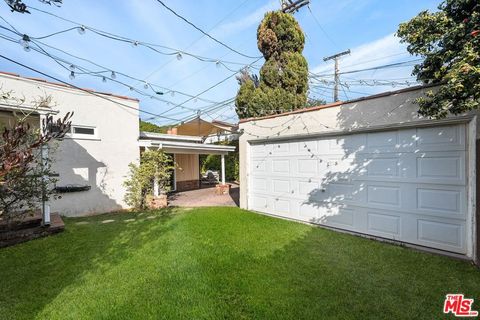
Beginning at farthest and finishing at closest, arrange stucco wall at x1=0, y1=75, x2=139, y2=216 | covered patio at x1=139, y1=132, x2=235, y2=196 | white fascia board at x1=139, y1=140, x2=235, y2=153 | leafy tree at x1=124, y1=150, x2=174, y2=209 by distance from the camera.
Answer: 1. covered patio at x1=139, y1=132, x2=235, y2=196
2. white fascia board at x1=139, y1=140, x2=235, y2=153
3. leafy tree at x1=124, y1=150, x2=174, y2=209
4. stucco wall at x1=0, y1=75, x2=139, y2=216

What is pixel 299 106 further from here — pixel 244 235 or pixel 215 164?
pixel 244 235

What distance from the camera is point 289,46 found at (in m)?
13.6

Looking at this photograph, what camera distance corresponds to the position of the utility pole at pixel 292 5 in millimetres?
12723

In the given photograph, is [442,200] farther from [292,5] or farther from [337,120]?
[292,5]

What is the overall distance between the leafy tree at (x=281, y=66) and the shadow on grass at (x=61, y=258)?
9159mm

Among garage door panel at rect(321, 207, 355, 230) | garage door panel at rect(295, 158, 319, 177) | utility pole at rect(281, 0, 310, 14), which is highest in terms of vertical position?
utility pole at rect(281, 0, 310, 14)

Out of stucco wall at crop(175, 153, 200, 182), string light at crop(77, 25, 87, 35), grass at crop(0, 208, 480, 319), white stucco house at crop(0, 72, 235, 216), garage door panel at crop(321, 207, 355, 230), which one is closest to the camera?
grass at crop(0, 208, 480, 319)

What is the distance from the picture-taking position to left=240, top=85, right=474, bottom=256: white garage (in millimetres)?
4516

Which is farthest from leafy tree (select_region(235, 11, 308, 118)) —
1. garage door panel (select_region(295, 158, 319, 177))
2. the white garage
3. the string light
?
the string light

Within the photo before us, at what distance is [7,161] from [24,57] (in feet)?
20.8

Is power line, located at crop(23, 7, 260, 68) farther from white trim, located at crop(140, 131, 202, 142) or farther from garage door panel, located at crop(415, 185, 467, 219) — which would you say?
garage door panel, located at crop(415, 185, 467, 219)

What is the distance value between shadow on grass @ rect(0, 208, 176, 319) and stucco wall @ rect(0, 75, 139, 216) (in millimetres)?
1804

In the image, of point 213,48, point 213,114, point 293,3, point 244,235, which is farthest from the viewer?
point 213,114

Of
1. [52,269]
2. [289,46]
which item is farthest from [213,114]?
[52,269]
